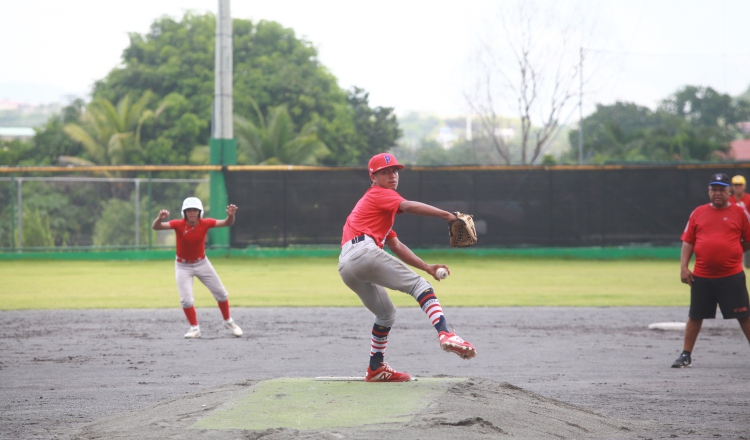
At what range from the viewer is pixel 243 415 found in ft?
18.3

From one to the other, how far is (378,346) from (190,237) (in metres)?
4.68

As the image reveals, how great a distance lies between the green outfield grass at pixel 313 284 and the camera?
590 inches

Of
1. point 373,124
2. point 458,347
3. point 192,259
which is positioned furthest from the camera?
point 373,124

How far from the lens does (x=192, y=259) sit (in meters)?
11.1

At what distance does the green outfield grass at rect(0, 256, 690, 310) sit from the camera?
15.0 m

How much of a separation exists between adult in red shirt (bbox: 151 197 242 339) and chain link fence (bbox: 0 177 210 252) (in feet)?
38.9

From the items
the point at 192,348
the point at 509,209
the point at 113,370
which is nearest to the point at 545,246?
the point at 509,209

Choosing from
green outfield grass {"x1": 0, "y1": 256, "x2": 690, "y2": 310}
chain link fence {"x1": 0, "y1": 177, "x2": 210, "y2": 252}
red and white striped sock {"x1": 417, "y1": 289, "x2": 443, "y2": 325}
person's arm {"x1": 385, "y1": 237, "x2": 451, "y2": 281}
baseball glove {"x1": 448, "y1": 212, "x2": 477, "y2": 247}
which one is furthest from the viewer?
chain link fence {"x1": 0, "y1": 177, "x2": 210, "y2": 252}

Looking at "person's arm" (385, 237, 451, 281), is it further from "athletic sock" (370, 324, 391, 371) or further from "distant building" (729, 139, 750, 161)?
"distant building" (729, 139, 750, 161)

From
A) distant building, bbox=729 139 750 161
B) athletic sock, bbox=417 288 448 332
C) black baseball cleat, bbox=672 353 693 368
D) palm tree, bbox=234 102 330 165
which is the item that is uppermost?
distant building, bbox=729 139 750 161

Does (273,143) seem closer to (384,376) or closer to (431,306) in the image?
(384,376)

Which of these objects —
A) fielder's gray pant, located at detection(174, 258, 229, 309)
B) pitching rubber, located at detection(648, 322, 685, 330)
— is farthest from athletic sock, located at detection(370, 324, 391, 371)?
pitching rubber, located at detection(648, 322, 685, 330)

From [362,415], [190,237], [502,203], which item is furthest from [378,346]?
[502,203]

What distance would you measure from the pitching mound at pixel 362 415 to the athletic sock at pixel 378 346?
287mm
